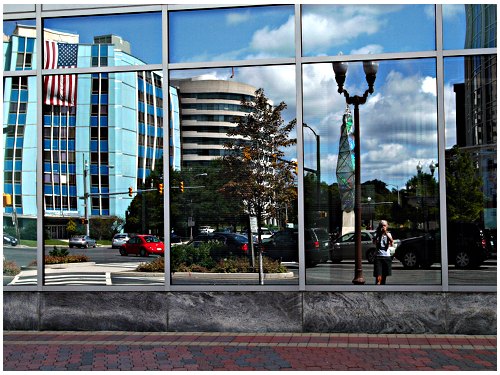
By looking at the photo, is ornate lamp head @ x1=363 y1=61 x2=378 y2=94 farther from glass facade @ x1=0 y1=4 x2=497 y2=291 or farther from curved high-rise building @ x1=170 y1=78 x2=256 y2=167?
curved high-rise building @ x1=170 y1=78 x2=256 y2=167

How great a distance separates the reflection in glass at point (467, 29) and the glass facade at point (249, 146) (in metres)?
0.02

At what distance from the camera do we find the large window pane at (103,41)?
11.1m

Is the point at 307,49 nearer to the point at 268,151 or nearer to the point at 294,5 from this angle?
the point at 294,5

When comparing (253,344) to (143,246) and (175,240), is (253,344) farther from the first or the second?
(143,246)

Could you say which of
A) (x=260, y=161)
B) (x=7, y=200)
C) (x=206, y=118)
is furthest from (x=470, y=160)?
(x=7, y=200)

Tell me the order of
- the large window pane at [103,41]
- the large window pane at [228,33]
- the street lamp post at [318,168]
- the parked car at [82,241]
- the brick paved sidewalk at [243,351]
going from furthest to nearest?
1. the parked car at [82,241]
2. the large window pane at [103,41]
3. the large window pane at [228,33]
4. the street lamp post at [318,168]
5. the brick paved sidewalk at [243,351]

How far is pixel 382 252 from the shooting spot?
10.7 meters

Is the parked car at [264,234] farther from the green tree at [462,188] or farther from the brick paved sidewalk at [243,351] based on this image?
the green tree at [462,188]

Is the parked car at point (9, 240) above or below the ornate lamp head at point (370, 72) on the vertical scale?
below

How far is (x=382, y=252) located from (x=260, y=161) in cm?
221

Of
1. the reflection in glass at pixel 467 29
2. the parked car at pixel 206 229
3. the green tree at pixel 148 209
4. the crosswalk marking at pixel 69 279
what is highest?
the reflection in glass at pixel 467 29

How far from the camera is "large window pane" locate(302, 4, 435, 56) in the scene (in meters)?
10.6

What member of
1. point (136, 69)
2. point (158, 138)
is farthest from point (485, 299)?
point (136, 69)

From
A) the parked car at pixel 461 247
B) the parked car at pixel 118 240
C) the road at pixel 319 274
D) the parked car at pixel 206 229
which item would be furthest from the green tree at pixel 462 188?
the parked car at pixel 118 240
